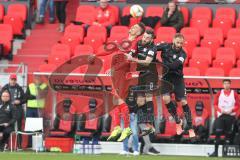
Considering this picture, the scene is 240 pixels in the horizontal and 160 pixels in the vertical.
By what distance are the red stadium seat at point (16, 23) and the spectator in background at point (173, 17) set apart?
4.20 metres

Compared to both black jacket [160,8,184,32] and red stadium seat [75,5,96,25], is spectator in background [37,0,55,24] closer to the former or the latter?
red stadium seat [75,5,96,25]

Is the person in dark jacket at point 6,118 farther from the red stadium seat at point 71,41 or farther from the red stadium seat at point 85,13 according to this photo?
the red stadium seat at point 85,13

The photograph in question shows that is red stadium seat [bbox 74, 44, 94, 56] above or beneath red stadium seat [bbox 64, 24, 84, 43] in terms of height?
beneath

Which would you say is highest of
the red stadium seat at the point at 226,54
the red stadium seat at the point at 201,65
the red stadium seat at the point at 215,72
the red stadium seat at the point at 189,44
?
the red stadium seat at the point at 189,44

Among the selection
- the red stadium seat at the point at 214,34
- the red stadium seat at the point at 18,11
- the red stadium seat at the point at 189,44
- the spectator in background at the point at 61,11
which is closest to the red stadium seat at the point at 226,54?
the red stadium seat at the point at 214,34

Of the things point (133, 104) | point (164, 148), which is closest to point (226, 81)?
point (164, 148)

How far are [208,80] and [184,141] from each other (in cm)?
161

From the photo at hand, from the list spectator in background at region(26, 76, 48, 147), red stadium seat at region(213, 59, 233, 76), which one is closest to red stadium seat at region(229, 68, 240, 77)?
red stadium seat at region(213, 59, 233, 76)

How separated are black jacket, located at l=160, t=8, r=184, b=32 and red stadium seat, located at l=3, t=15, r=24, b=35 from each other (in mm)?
4201

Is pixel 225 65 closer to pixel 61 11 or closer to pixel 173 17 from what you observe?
pixel 173 17

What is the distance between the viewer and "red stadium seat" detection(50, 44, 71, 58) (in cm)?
2489

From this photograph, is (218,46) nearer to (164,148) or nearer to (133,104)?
(164,148)

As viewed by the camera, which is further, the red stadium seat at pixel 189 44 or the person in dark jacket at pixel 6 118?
the red stadium seat at pixel 189 44

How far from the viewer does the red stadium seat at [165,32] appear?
2477 centimetres
